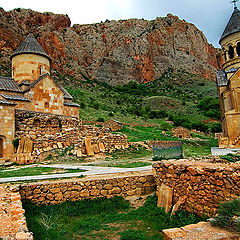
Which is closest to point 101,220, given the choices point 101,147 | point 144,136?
point 101,147

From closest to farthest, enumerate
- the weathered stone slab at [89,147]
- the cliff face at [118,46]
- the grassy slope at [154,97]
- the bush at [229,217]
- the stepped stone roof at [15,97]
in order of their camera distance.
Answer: the bush at [229,217]
the weathered stone slab at [89,147]
the stepped stone roof at [15,97]
the grassy slope at [154,97]
the cliff face at [118,46]

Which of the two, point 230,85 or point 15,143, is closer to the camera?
point 15,143

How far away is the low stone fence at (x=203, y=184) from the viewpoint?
4.12m

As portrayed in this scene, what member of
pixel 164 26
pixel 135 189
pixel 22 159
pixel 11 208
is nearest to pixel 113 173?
pixel 135 189

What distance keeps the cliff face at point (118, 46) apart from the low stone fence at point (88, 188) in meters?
55.5

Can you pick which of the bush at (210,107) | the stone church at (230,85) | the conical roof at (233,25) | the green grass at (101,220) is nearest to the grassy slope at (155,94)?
the bush at (210,107)

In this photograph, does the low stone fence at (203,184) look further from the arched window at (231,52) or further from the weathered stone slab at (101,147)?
the arched window at (231,52)

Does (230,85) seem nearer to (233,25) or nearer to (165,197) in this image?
(233,25)

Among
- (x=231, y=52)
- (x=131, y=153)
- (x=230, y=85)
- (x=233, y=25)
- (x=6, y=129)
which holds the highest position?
(x=233, y=25)

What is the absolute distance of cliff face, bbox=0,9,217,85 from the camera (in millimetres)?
62500

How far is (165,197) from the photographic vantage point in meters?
5.42

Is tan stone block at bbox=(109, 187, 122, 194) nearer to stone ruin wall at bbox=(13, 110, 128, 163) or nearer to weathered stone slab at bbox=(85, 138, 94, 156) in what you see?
stone ruin wall at bbox=(13, 110, 128, 163)

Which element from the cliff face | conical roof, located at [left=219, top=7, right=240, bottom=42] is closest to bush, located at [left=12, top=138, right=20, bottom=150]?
conical roof, located at [left=219, top=7, right=240, bottom=42]

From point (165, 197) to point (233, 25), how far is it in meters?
22.1
